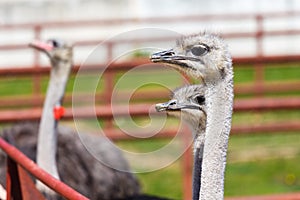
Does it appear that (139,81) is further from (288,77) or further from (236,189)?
(288,77)

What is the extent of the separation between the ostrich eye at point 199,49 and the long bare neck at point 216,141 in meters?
0.13

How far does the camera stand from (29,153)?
545cm

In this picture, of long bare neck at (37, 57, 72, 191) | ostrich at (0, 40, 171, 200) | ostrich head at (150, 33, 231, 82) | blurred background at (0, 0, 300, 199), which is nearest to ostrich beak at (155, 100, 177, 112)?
ostrich head at (150, 33, 231, 82)

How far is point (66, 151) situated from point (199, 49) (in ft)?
10.2

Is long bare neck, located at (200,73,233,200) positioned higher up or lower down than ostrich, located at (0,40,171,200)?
lower down

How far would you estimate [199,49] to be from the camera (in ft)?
9.28

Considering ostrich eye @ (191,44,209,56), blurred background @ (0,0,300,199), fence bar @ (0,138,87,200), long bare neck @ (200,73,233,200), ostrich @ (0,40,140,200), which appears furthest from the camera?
blurred background @ (0,0,300,199)

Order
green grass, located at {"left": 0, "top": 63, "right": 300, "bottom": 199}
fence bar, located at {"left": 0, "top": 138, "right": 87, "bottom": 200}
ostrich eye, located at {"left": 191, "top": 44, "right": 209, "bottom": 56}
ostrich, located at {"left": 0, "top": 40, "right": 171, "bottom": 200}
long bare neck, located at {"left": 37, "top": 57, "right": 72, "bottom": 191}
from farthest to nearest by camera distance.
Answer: green grass, located at {"left": 0, "top": 63, "right": 300, "bottom": 199}
ostrich, located at {"left": 0, "top": 40, "right": 171, "bottom": 200}
long bare neck, located at {"left": 37, "top": 57, "right": 72, "bottom": 191}
fence bar, located at {"left": 0, "top": 138, "right": 87, "bottom": 200}
ostrich eye, located at {"left": 191, "top": 44, "right": 209, "bottom": 56}

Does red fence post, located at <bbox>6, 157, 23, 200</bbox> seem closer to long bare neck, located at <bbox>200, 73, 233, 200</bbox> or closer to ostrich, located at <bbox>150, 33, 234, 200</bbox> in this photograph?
ostrich, located at <bbox>150, 33, 234, 200</bbox>

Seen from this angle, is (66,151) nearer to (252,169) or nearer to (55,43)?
(55,43)

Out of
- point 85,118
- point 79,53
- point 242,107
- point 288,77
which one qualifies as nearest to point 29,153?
point 85,118

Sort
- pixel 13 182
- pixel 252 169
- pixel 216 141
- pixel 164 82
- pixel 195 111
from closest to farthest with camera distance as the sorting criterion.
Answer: pixel 216 141 → pixel 195 111 → pixel 13 182 → pixel 164 82 → pixel 252 169

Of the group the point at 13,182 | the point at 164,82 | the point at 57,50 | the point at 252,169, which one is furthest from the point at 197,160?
the point at 252,169

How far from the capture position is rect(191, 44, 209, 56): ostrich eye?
9.21 ft
